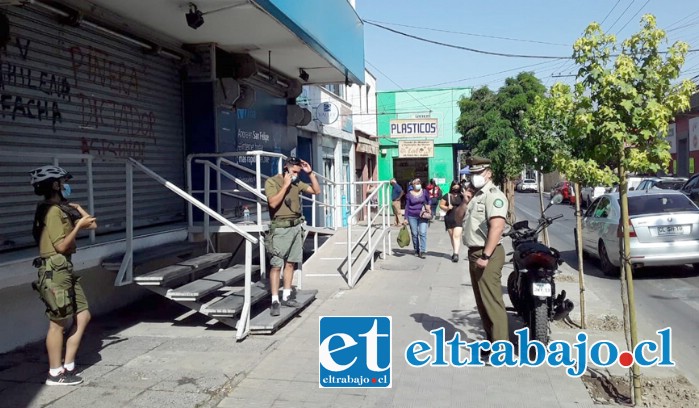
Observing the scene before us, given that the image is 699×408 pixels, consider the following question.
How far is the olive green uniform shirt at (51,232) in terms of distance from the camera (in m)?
5.14

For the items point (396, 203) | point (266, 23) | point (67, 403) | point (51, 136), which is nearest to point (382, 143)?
point (396, 203)

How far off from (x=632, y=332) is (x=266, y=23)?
593 centimetres

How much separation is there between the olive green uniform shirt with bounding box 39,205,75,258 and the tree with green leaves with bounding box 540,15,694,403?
430cm

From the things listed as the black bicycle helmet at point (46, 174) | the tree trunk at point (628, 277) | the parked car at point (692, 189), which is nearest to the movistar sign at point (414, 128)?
the parked car at point (692, 189)

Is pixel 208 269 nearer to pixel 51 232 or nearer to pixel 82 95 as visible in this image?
pixel 82 95

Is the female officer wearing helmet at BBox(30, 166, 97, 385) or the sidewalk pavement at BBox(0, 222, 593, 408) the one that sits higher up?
the female officer wearing helmet at BBox(30, 166, 97, 385)

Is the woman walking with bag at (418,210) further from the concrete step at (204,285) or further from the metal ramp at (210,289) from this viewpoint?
the concrete step at (204,285)

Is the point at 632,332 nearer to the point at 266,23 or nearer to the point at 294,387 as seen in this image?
the point at 294,387

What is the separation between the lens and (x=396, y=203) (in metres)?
16.8

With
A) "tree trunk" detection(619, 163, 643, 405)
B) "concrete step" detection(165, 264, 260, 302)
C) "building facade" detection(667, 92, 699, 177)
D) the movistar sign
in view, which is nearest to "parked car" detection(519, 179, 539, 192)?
"building facade" detection(667, 92, 699, 177)

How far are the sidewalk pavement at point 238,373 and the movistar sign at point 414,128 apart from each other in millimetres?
19283

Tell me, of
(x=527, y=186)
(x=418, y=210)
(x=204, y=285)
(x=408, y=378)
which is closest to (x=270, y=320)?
(x=204, y=285)

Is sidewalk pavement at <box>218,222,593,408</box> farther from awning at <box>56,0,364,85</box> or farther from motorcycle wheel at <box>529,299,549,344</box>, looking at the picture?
awning at <box>56,0,364,85</box>

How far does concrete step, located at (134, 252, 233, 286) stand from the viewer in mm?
6637
